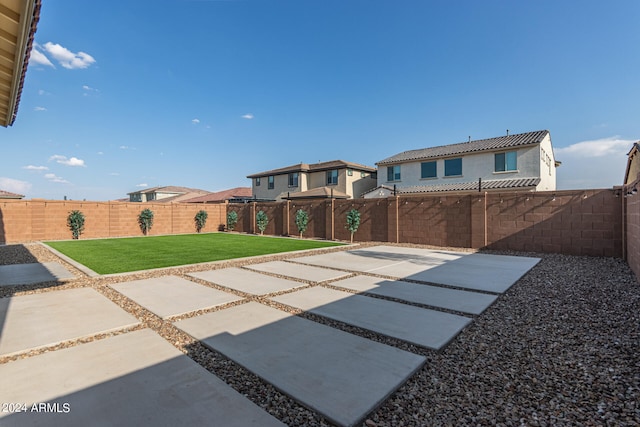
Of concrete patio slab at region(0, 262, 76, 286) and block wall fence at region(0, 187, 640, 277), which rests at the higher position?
block wall fence at region(0, 187, 640, 277)

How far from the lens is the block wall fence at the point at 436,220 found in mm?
9531

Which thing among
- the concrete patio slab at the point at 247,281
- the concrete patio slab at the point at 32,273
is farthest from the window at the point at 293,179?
the concrete patio slab at the point at 247,281

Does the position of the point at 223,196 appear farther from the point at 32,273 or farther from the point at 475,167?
the point at 32,273

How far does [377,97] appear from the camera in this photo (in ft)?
59.9

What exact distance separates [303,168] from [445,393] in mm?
27598

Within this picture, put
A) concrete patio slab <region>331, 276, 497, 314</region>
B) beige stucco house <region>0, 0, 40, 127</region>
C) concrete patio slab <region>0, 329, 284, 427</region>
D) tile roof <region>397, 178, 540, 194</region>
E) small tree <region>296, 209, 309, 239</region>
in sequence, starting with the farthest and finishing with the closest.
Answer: tile roof <region>397, 178, 540, 194</region>
small tree <region>296, 209, 309, 239</region>
concrete patio slab <region>331, 276, 497, 314</region>
beige stucco house <region>0, 0, 40, 127</region>
concrete patio slab <region>0, 329, 284, 427</region>

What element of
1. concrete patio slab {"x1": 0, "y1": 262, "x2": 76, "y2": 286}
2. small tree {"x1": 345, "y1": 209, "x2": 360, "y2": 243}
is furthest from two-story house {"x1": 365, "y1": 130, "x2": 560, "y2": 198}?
concrete patio slab {"x1": 0, "y1": 262, "x2": 76, "y2": 286}

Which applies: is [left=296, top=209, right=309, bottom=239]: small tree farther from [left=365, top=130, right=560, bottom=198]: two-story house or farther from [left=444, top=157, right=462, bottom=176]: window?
[left=444, top=157, right=462, bottom=176]: window

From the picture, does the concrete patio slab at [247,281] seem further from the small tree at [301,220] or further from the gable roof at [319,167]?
the gable roof at [319,167]

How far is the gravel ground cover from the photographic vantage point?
7.27 ft

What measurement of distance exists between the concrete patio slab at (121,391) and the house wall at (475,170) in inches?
873

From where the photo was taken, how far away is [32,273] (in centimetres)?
737

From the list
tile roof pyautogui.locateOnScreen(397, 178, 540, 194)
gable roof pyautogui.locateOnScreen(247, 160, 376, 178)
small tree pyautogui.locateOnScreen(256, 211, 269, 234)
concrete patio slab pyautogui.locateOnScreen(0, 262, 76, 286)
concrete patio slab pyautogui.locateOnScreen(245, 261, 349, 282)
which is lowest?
concrete patio slab pyautogui.locateOnScreen(245, 261, 349, 282)

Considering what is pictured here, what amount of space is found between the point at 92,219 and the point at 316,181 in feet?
58.8
